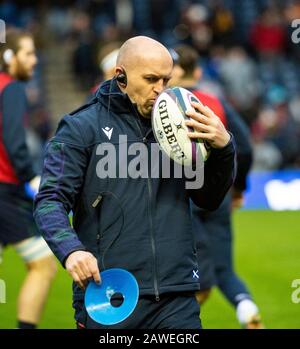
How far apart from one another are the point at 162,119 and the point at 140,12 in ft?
60.8

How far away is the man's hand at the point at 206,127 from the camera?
4.31 meters

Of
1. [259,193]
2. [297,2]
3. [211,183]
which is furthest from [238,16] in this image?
[211,183]

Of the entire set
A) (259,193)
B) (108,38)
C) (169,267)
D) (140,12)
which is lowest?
(169,267)

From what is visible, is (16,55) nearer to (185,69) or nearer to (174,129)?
(185,69)

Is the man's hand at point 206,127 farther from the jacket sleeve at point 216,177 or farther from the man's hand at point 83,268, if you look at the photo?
the man's hand at point 83,268

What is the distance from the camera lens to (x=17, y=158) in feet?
22.0

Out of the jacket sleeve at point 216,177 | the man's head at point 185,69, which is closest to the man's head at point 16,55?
the man's head at point 185,69

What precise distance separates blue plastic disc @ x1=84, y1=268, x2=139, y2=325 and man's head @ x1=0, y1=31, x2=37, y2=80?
10.6 feet

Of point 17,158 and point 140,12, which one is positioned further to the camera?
point 140,12

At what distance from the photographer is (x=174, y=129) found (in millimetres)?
4328

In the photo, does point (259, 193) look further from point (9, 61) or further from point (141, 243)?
point (141, 243)

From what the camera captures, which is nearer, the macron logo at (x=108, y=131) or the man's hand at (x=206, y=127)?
the man's hand at (x=206, y=127)

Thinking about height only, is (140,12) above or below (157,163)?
above

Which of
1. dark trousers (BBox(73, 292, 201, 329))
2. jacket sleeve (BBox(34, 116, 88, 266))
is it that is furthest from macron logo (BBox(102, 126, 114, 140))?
dark trousers (BBox(73, 292, 201, 329))
